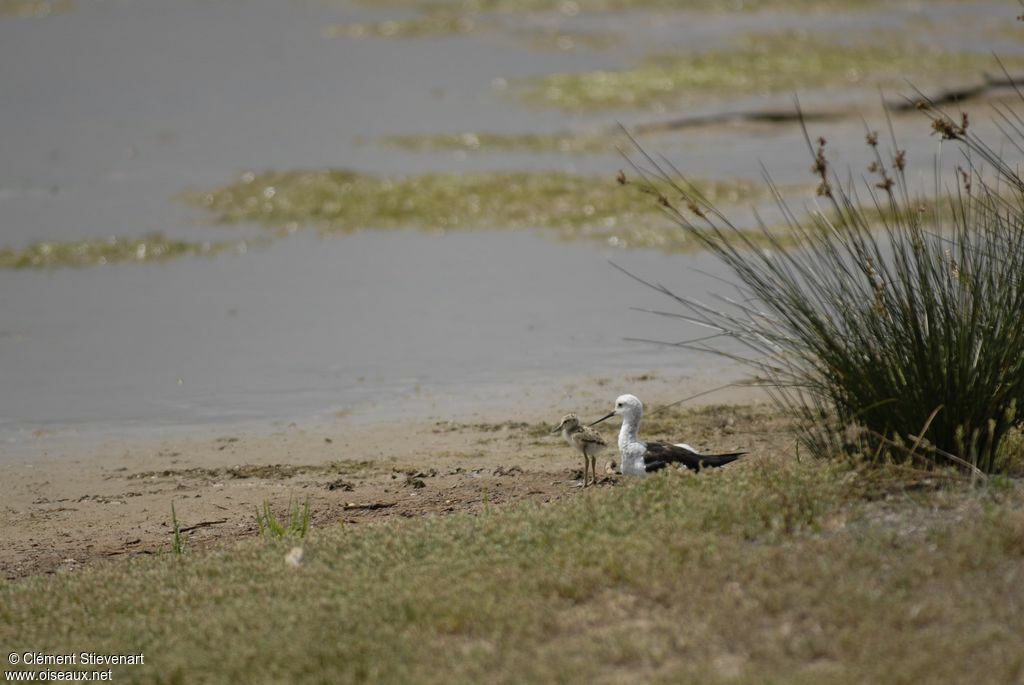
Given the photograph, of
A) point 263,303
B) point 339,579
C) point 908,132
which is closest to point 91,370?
point 263,303

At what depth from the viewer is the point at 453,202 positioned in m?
15.5

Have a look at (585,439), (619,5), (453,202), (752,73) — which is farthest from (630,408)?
(619,5)

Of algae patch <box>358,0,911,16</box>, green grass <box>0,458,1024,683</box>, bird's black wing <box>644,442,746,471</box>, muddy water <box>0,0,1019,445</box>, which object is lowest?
green grass <box>0,458,1024,683</box>

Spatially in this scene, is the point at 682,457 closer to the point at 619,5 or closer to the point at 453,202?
the point at 453,202

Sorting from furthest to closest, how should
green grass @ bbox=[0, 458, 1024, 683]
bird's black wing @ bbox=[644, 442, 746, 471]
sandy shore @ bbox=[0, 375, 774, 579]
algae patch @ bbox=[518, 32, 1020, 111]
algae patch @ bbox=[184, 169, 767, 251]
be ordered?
algae patch @ bbox=[518, 32, 1020, 111], algae patch @ bbox=[184, 169, 767, 251], sandy shore @ bbox=[0, 375, 774, 579], bird's black wing @ bbox=[644, 442, 746, 471], green grass @ bbox=[0, 458, 1024, 683]

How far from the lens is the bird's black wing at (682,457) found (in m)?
6.98

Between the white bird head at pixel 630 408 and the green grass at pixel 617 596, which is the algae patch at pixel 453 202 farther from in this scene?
the green grass at pixel 617 596

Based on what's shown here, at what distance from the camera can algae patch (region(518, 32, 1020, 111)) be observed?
20750 millimetres

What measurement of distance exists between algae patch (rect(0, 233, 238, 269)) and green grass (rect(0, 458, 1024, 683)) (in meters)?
8.11

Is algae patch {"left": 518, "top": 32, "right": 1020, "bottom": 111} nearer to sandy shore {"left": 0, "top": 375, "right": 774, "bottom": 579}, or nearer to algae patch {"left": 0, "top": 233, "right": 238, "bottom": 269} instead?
algae patch {"left": 0, "top": 233, "right": 238, "bottom": 269}

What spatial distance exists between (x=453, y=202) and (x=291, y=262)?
2.42m

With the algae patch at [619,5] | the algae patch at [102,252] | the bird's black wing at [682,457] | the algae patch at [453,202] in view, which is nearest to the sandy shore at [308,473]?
the bird's black wing at [682,457]

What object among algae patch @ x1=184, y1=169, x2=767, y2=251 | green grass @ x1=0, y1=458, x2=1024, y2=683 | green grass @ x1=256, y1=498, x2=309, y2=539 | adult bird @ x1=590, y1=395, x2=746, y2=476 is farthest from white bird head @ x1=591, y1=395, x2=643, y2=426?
algae patch @ x1=184, y1=169, x2=767, y2=251

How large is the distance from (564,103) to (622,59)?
3838 mm
